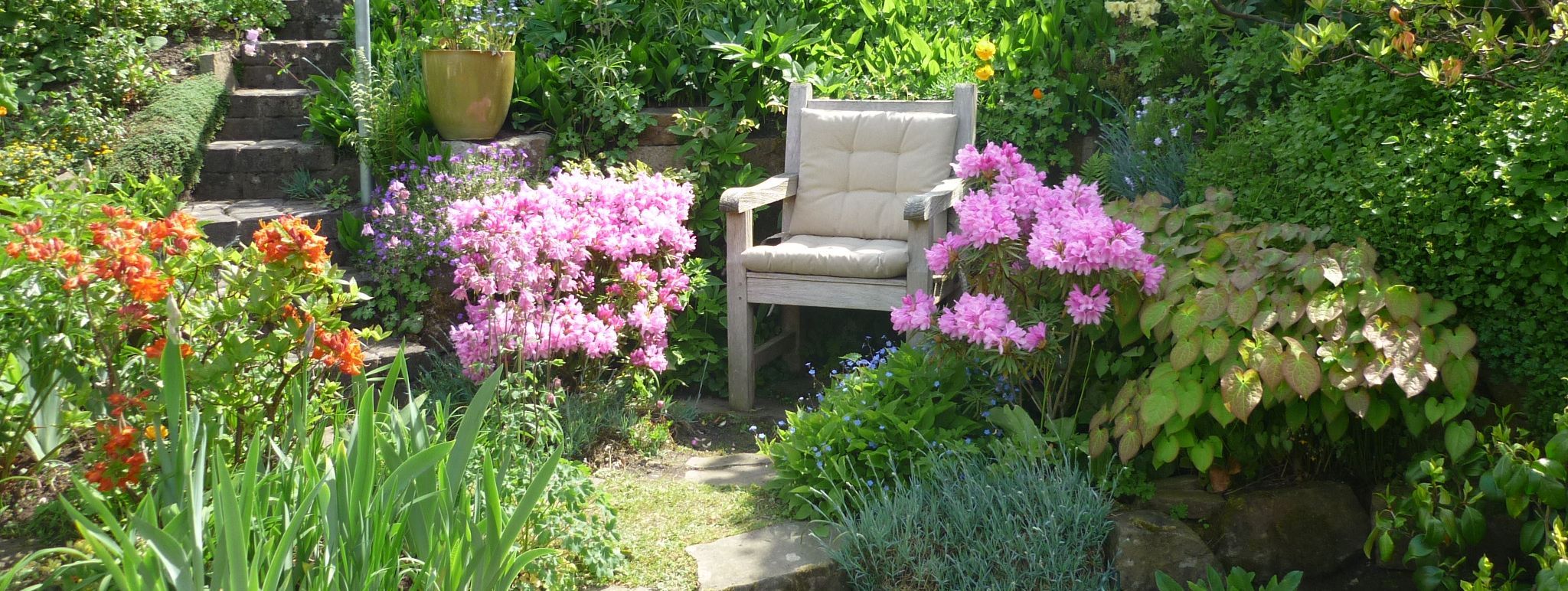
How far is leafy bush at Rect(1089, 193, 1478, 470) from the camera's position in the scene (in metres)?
2.19

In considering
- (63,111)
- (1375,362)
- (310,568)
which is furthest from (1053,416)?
(63,111)

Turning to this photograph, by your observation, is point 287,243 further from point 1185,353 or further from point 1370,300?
point 1370,300

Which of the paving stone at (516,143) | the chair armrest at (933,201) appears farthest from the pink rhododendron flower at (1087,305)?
the paving stone at (516,143)

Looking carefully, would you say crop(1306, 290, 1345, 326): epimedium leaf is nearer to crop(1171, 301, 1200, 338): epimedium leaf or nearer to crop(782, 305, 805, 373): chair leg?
crop(1171, 301, 1200, 338): epimedium leaf

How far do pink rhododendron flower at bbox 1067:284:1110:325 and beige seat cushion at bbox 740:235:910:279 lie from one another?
1.13m

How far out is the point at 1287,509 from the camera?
2.43 meters

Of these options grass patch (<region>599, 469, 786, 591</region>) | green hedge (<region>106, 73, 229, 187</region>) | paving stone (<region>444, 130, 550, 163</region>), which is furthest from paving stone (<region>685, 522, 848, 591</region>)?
green hedge (<region>106, 73, 229, 187</region>)

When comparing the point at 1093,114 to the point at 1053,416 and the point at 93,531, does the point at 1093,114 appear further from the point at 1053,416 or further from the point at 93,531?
the point at 93,531

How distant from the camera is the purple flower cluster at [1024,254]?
2.43 meters

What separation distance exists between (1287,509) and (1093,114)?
2192 mm

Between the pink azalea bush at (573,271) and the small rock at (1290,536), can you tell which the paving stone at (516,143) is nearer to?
the pink azalea bush at (573,271)

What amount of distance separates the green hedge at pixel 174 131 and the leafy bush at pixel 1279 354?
12.1ft

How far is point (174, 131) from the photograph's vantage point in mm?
4562

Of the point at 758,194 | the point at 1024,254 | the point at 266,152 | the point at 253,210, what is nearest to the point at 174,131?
the point at 266,152
